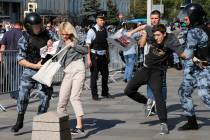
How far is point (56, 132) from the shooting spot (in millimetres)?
6797

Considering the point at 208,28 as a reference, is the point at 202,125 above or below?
below

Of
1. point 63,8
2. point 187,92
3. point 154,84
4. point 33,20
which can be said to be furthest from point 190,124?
point 63,8

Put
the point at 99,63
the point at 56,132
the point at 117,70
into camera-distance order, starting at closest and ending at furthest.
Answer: the point at 56,132
the point at 99,63
the point at 117,70

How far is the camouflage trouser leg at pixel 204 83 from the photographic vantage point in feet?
29.1

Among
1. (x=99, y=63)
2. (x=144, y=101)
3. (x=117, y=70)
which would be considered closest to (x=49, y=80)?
(x=144, y=101)

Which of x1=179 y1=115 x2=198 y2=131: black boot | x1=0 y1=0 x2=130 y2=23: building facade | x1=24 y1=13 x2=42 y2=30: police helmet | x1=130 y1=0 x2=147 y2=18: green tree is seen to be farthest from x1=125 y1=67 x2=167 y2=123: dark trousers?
x1=130 y1=0 x2=147 y2=18: green tree

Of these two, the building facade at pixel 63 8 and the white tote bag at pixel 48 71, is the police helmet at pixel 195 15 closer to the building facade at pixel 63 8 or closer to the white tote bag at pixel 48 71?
the white tote bag at pixel 48 71

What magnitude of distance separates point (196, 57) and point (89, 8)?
84.6 meters

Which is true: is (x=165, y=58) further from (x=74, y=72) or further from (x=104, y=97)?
(x=104, y=97)

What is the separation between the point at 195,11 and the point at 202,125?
6.81 feet

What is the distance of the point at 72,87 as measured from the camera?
8742mm

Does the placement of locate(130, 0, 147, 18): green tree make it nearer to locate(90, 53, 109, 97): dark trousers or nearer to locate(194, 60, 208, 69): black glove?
locate(90, 53, 109, 97): dark trousers

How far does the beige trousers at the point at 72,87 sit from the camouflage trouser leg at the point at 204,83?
1796 millimetres

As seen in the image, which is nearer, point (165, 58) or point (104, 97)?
point (165, 58)
